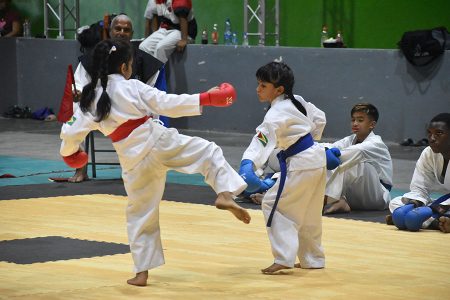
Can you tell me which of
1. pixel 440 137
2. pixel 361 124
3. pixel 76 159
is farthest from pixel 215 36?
pixel 76 159

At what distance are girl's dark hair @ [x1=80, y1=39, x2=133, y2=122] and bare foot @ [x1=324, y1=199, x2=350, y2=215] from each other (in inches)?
115

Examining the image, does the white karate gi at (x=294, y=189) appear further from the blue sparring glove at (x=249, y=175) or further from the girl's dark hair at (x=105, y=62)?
the girl's dark hair at (x=105, y=62)

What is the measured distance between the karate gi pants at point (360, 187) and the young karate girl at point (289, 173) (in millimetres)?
2299

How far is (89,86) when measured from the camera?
5.31 meters

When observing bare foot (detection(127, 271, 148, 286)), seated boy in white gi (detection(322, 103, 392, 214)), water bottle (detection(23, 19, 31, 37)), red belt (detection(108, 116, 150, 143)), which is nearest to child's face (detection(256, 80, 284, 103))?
red belt (detection(108, 116, 150, 143))

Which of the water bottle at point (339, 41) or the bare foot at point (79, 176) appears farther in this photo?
the water bottle at point (339, 41)

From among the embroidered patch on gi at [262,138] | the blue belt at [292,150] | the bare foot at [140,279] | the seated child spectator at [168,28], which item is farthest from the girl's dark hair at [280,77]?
the seated child spectator at [168,28]

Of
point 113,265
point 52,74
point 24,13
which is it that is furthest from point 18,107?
point 113,265

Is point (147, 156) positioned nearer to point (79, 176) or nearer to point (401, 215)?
point (401, 215)

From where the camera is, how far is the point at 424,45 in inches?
454

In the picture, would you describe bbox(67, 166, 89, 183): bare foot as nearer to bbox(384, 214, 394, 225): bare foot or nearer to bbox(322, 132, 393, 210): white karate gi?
bbox(322, 132, 393, 210): white karate gi

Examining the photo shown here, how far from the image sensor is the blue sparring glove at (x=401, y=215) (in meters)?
7.02

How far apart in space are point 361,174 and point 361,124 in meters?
0.39

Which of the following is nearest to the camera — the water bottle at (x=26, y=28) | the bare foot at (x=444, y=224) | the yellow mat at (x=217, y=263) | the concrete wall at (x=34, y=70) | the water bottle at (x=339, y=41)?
the yellow mat at (x=217, y=263)
